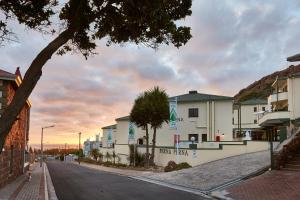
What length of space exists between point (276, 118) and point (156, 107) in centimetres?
1309

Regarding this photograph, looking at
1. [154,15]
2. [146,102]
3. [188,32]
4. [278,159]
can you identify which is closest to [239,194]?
[278,159]

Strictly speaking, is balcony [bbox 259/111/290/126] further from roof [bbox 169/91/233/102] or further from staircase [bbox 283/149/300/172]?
staircase [bbox 283/149/300/172]

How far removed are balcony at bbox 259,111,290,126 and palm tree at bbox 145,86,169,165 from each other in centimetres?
1173

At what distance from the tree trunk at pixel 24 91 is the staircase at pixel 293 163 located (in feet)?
65.1

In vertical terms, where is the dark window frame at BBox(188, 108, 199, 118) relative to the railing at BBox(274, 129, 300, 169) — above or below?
above

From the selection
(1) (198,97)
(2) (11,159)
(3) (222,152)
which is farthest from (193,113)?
(2) (11,159)

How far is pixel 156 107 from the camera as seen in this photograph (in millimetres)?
52844

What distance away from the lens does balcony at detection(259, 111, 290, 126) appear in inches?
2016

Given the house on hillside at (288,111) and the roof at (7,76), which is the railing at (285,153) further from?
the roof at (7,76)

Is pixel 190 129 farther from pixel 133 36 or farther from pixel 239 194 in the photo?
pixel 133 36

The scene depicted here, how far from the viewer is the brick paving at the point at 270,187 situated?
21016mm

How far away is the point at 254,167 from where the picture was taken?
3092cm

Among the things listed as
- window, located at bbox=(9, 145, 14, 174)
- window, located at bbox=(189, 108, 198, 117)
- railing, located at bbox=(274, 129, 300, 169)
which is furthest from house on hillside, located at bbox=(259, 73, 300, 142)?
window, located at bbox=(9, 145, 14, 174)

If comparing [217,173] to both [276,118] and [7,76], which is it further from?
[276,118]
